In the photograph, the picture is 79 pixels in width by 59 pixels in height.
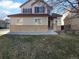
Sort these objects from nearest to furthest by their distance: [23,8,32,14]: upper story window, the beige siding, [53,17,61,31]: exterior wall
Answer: the beige siding < [23,8,32,14]: upper story window < [53,17,61,31]: exterior wall

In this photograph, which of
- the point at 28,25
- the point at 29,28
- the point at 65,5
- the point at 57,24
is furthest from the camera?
the point at 57,24

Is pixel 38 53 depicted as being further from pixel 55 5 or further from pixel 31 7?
pixel 31 7

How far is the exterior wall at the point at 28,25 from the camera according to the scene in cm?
3481

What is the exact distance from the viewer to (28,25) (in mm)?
35281

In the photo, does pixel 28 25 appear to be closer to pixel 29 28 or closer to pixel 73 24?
pixel 29 28

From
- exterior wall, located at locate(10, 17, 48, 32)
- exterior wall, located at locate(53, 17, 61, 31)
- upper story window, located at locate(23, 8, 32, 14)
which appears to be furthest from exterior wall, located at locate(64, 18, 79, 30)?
upper story window, located at locate(23, 8, 32, 14)

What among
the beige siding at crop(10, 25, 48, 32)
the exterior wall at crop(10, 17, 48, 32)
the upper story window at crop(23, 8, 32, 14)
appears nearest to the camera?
the beige siding at crop(10, 25, 48, 32)

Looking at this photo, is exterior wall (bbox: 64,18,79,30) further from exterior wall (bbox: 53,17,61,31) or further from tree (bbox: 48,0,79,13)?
tree (bbox: 48,0,79,13)

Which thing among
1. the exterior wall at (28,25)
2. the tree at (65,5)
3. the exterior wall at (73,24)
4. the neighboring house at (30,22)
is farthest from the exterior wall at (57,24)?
the tree at (65,5)

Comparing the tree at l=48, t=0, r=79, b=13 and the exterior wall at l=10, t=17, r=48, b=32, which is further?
the exterior wall at l=10, t=17, r=48, b=32

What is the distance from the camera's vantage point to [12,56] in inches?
457

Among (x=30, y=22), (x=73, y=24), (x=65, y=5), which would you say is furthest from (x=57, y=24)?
(x=65, y=5)

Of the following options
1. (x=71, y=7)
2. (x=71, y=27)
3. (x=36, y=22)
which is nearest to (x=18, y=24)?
(x=36, y=22)

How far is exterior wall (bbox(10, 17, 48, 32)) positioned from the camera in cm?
3481
